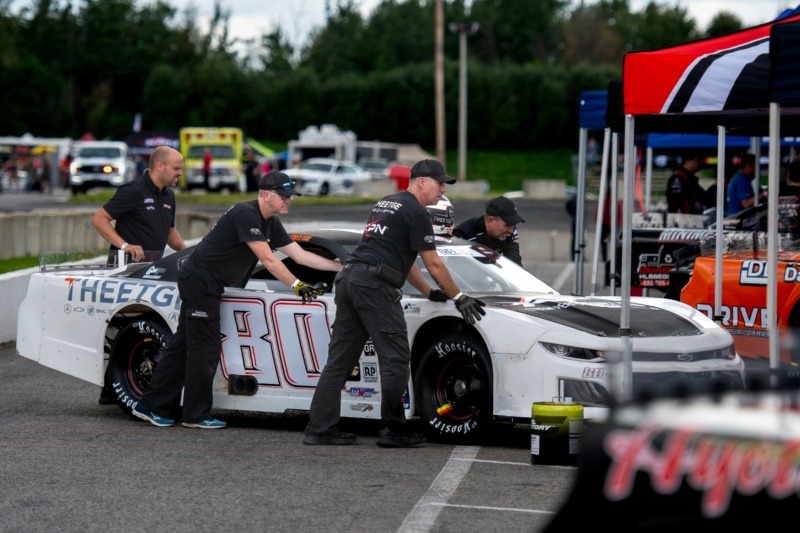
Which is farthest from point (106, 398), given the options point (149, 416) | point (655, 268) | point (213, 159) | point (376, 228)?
point (213, 159)

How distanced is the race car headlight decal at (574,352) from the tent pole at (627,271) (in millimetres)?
145

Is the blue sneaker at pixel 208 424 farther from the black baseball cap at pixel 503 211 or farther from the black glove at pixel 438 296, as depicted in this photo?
the black baseball cap at pixel 503 211

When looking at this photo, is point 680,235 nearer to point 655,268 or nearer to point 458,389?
point 655,268

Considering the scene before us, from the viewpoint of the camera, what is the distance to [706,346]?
707 centimetres

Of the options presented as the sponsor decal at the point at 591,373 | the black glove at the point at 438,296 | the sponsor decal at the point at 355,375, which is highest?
the black glove at the point at 438,296

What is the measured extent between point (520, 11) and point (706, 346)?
97.5 meters

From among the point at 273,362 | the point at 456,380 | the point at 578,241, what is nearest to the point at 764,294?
the point at 456,380

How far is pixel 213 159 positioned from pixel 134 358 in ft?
125

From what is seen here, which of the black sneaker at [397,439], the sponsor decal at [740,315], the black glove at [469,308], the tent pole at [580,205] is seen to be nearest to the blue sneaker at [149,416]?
the black sneaker at [397,439]

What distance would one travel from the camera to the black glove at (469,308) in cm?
710

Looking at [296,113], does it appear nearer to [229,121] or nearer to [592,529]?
[229,121]

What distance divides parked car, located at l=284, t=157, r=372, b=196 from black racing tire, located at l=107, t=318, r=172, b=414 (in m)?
39.6

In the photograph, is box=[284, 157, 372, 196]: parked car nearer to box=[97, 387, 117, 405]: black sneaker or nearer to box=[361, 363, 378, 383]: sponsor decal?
box=[97, 387, 117, 405]: black sneaker

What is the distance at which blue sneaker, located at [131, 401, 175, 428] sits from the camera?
796 cm
